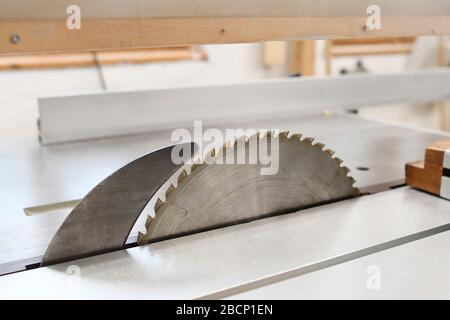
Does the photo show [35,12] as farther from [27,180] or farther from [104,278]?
[27,180]

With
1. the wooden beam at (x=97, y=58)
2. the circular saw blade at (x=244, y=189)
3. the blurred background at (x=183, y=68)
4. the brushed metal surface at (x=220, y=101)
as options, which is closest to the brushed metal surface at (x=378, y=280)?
the circular saw blade at (x=244, y=189)

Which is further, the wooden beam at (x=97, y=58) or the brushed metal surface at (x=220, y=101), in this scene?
the wooden beam at (x=97, y=58)

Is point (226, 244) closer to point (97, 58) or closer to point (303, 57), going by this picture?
point (97, 58)

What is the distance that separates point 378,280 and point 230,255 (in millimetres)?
236

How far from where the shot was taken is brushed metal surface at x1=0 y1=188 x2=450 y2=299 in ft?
2.25

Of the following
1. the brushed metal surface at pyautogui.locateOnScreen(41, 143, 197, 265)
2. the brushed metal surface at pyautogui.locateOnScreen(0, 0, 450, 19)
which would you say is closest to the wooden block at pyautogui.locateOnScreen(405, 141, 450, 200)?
the brushed metal surface at pyautogui.locateOnScreen(0, 0, 450, 19)

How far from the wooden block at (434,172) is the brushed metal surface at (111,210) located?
56 centimetres

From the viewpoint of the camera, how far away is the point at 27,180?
1.29m

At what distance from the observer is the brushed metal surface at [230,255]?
0.69 metres

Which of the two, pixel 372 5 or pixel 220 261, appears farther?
pixel 372 5

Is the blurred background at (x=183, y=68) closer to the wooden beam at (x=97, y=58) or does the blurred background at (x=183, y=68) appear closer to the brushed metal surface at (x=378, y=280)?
the wooden beam at (x=97, y=58)

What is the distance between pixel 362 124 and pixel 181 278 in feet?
4.72
